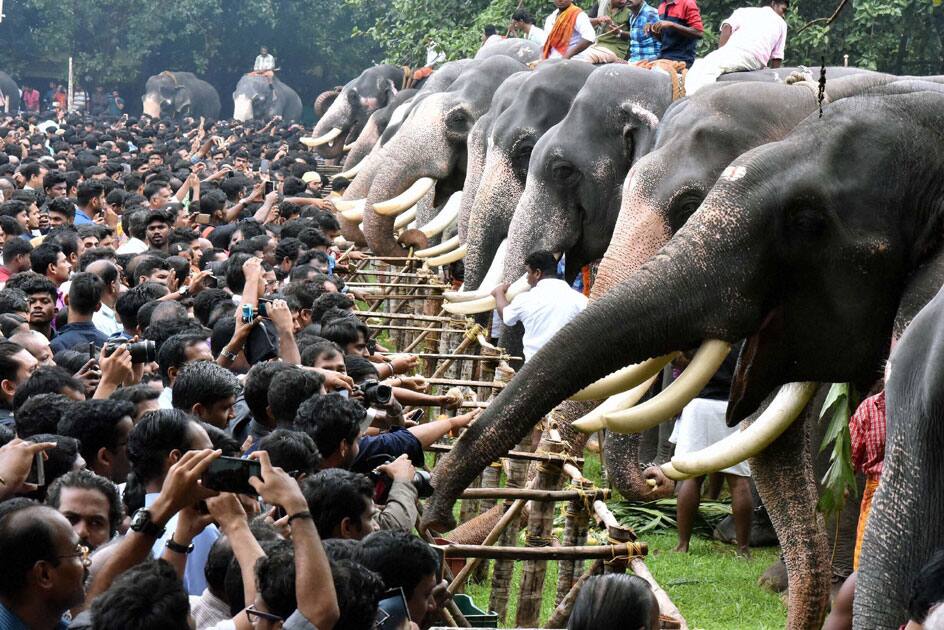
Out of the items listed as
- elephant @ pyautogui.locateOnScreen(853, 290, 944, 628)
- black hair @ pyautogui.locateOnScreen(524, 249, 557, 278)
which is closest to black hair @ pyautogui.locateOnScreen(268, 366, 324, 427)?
elephant @ pyautogui.locateOnScreen(853, 290, 944, 628)

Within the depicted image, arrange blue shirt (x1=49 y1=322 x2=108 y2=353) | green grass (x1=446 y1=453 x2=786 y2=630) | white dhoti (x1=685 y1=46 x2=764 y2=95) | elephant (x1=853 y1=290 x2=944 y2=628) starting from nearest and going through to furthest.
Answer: elephant (x1=853 y1=290 x2=944 y2=628) < green grass (x1=446 y1=453 x2=786 y2=630) < blue shirt (x1=49 y1=322 x2=108 y2=353) < white dhoti (x1=685 y1=46 x2=764 y2=95)

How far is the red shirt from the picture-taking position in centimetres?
504

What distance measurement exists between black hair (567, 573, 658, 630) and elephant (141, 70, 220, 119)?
40.2 meters

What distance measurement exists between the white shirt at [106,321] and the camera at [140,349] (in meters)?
1.73

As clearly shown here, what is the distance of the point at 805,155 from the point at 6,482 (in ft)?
8.85

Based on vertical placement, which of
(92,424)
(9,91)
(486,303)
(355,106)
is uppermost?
(92,424)

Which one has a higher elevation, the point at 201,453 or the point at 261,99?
the point at 201,453

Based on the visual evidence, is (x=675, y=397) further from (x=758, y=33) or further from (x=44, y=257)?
(x=758, y=33)

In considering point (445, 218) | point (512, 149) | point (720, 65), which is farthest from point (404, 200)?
point (720, 65)

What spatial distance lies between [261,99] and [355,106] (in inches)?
722

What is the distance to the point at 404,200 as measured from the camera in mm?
13422

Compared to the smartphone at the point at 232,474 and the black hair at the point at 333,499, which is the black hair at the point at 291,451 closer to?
the black hair at the point at 333,499

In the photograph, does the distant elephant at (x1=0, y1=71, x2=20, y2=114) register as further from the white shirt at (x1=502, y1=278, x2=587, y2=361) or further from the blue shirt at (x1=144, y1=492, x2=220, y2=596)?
the blue shirt at (x1=144, y1=492, x2=220, y2=596)

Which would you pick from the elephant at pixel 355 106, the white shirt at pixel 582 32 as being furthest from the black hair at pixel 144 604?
the elephant at pixel 355 106
